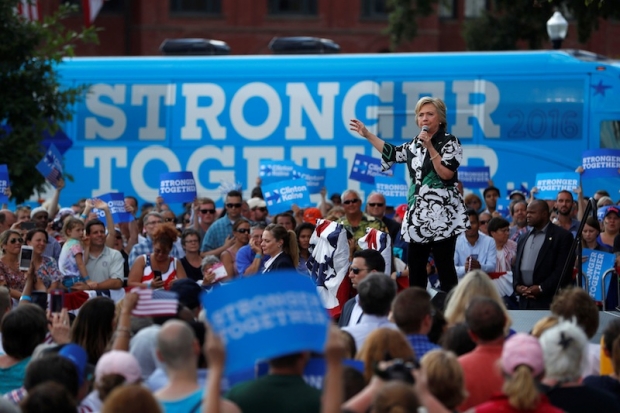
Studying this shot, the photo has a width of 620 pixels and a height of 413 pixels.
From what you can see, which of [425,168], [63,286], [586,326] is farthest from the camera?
[63,286]

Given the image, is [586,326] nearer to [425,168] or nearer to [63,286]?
[425,168]

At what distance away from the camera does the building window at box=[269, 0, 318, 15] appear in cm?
4106

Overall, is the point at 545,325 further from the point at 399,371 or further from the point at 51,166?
the point at 51,166

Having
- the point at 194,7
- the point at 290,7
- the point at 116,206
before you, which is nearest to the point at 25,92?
the point at 116,206

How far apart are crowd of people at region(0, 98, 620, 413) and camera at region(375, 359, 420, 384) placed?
10 mm

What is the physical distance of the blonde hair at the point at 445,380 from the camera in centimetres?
555

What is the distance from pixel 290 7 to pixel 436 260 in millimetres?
32151

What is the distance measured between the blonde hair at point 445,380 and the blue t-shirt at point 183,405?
1004 millimetres

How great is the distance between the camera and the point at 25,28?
1792cm

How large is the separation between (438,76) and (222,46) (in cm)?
460

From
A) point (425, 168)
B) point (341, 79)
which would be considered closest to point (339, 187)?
point (341, 79)

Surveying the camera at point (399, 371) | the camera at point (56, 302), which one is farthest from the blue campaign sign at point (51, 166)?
the camera at point (399, 371)

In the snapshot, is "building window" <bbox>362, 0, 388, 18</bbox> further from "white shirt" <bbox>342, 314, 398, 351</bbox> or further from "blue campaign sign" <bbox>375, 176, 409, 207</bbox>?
"white shirt" <bbox>342, 314, 398, 351</bbox>

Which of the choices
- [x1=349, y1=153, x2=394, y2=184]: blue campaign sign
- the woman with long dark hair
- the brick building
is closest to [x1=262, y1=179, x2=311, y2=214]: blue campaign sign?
[x1=349, y1=153, x2=394, y2=184]: blue campaign sign
